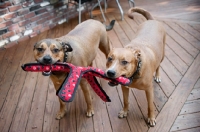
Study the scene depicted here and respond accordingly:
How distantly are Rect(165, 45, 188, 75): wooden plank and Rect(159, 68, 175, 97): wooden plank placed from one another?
0.23m

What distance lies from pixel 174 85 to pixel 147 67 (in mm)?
862

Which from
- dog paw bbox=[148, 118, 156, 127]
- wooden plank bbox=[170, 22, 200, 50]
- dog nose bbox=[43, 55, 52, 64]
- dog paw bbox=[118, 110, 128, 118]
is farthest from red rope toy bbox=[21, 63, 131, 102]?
wooden plank bbox=[170, 22, 200, 50]

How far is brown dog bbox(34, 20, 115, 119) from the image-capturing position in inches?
70.7

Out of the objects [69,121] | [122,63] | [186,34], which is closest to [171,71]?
[186,34]

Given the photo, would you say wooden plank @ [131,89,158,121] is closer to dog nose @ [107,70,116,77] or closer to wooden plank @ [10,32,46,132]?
dog nose @ [107,70,116,77]

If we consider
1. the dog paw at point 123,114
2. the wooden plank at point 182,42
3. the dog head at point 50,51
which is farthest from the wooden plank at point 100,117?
the wooden plank at point 182,42

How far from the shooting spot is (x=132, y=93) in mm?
2439

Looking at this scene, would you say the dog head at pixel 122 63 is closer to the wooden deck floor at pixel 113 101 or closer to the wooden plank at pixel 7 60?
the wooden deck floor at pixel 113 101

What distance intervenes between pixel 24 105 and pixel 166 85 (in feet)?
5.78

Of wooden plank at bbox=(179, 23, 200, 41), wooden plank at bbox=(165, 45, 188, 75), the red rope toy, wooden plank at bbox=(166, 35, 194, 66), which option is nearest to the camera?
the red rope toy

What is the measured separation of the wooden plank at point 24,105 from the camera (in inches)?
87.8

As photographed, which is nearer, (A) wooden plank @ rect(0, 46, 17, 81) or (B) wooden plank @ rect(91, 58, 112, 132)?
(B) wooden plank @ rect(91, 58, 112, 132)

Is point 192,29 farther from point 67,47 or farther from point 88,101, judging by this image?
point 67,47

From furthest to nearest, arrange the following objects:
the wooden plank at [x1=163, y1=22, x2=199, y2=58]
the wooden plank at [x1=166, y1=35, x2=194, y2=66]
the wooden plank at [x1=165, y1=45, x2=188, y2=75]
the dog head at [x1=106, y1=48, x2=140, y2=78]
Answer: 1. the wooden plank at [x1=163, y1=22, x2=199, y2=58]
2. the wooden plank at [x1=166, y1=35, x2=194, y2=66]
3. the wooden plank at [x1=165, y1=45, x2=188, y2=75]
4. the dog head at [x1=106, y1=48, x2=140, y2=78]
